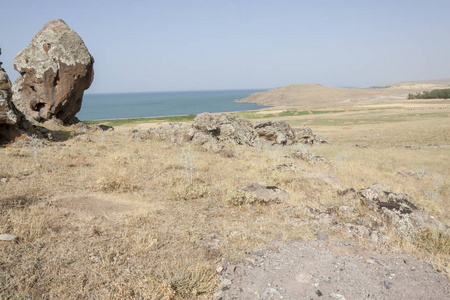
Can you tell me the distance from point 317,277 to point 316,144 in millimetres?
21309

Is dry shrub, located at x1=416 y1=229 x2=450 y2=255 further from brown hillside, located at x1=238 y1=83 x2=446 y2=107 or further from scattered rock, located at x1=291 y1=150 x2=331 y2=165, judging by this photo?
brown hillside, located at x1=238 y1=83 x2=446 y2=107

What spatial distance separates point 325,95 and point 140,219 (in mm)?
137015

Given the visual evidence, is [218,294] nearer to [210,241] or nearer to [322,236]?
[210,241]

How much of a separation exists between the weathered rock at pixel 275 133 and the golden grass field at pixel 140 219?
9095mm

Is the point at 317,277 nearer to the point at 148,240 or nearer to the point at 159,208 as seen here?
the point at 148,240

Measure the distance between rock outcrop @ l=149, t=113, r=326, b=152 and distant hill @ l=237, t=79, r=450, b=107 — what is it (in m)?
87.6

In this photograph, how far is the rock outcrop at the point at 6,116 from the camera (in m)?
13.1

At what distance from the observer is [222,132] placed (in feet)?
65.4

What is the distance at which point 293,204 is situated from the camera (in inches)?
314

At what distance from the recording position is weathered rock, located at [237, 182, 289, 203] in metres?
8.13

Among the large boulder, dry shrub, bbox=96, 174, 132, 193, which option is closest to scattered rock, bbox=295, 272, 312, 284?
dry shrub, bbox=96, 174, 132, 193

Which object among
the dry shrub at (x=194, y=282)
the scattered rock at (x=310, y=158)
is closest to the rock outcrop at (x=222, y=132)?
the scattered rock at (x=310, y=158)

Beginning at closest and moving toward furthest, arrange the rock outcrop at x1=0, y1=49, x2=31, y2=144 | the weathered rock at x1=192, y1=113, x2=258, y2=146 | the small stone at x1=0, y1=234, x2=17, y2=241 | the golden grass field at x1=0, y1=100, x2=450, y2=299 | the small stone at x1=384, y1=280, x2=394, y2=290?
the golden grass field at x1=0, y1=100, x2=450, y2=299, the small stone at x1=384, y1=280, x2=394, y2=290, the small stone at x1=0, y1=234, x2=17, y2=241, the rock outcrop at x1=0, y1=49, x2=31, y2=144, the weathered rock at x1=192, y1=113, x2=258, y2=146

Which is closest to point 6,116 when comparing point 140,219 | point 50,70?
point 50,70
